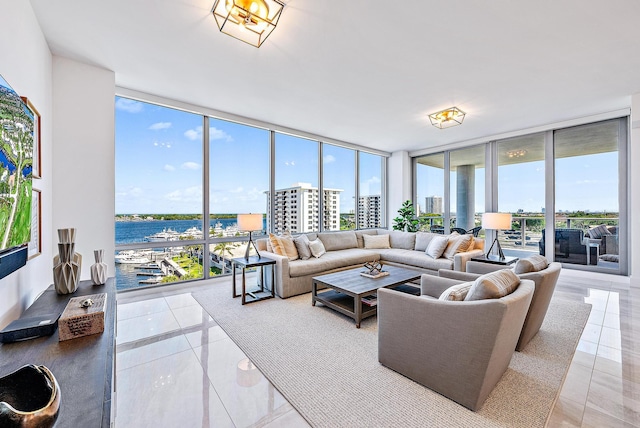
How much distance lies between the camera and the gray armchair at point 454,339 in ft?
4.99

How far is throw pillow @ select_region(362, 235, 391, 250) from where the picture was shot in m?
5.46

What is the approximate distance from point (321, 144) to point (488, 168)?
361 centimetres

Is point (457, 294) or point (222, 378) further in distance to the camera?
point (222, 378)

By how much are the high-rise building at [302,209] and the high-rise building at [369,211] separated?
755 mm

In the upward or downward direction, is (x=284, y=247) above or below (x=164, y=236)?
below

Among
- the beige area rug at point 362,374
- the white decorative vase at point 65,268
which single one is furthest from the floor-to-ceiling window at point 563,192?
the white decorative vase at point 65,268

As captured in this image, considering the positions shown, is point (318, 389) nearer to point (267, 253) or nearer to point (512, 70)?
point (267, 253)

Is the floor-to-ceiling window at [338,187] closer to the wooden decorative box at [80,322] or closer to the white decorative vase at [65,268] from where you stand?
the white decorative vase at [65,268]

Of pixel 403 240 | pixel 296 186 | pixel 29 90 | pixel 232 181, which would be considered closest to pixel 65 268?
pixel 29 90

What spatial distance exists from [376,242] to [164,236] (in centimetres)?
→ 375

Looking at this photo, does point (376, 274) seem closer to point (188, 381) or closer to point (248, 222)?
point (248, 222)

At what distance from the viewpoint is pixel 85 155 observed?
3.05 m

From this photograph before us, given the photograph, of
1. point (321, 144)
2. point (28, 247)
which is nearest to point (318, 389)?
point (28, 247)

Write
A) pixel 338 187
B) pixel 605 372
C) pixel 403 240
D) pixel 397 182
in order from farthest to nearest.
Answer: pixel 397 182 < pixel 338 187 < pixel 403 240 < pixel 605 372
